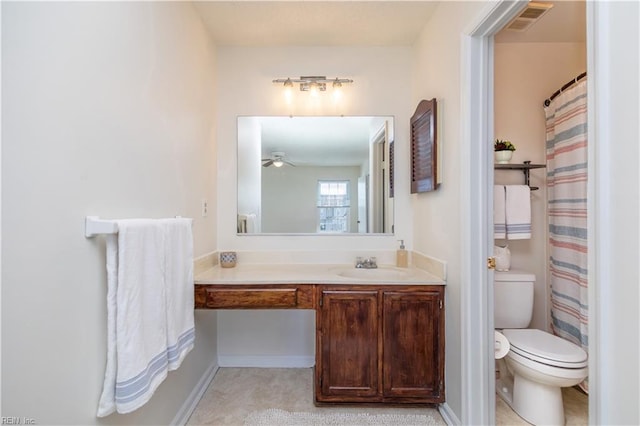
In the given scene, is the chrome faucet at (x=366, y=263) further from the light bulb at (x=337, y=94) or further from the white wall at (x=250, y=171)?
the light bulb at (x=337, y=94)

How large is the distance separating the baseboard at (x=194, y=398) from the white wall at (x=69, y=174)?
0.20 m

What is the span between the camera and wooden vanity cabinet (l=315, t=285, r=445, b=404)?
1.82 metres

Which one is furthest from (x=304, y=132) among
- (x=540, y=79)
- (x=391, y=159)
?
(x=540, y=79)

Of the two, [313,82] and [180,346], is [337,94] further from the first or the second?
[180,346]

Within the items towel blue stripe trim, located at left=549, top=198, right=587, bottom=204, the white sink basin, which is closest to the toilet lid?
the white sink basin

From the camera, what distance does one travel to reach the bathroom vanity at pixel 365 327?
1819 mm

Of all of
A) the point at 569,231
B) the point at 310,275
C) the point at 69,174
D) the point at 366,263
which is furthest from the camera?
the point at 366,263

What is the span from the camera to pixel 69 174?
952 millimetres

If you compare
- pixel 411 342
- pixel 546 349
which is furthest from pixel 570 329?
pixel 411 342

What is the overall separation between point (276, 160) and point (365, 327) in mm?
1431

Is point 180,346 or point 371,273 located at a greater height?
point 371,273

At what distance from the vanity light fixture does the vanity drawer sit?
5.04ft

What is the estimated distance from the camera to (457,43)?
5.45ft

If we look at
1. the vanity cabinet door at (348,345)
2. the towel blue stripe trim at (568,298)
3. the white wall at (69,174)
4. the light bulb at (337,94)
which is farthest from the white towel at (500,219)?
the white wall at (69,174)
